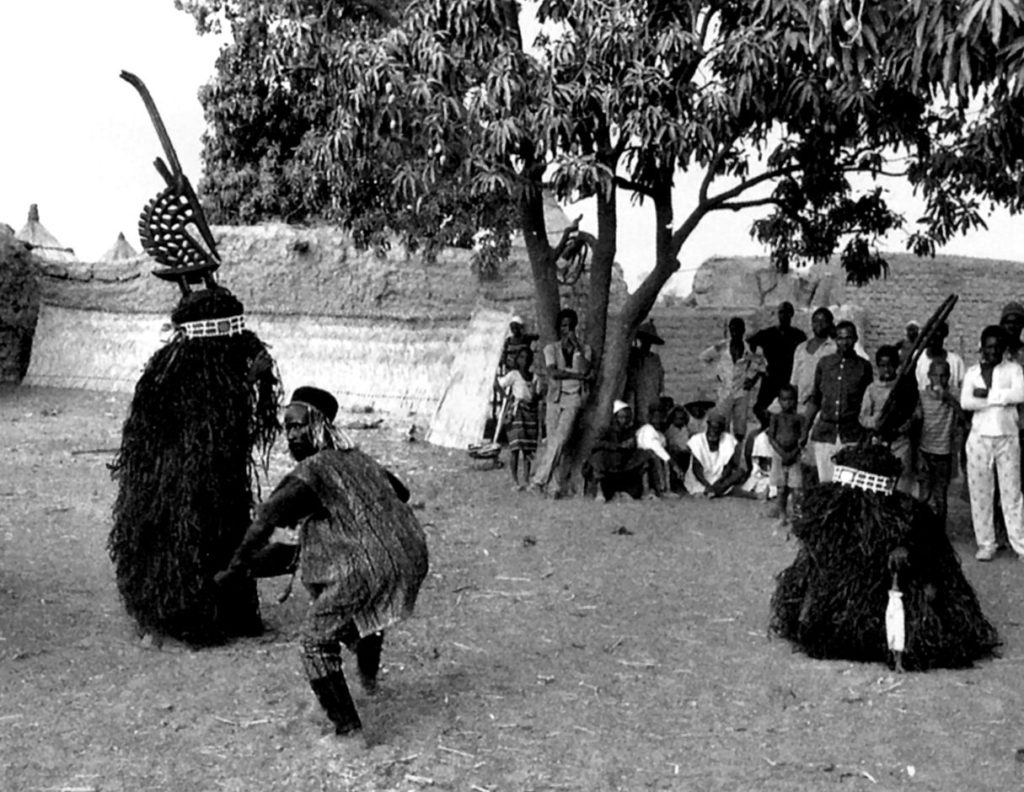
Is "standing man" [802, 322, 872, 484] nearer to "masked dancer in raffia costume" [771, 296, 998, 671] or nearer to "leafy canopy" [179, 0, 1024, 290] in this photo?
"leafy canopy" [179, 0, 1024, 290]

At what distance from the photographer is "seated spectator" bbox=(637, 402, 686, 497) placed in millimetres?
11273

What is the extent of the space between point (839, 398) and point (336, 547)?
543 centimetres

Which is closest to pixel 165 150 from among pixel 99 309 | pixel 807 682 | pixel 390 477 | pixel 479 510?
pixel 390 477

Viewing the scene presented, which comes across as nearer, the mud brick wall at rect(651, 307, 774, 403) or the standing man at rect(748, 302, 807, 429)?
the standing man at rect(748, 302, 807, 429)

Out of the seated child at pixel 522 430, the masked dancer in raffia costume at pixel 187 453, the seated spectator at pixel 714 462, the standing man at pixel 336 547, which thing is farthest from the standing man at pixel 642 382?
the standing man at pixel 336 547

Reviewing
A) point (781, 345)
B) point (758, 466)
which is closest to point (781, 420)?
point (758, 466)

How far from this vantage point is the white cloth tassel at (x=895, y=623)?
6070 millimetres

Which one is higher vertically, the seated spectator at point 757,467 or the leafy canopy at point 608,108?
the leafy canopy at point 608,108

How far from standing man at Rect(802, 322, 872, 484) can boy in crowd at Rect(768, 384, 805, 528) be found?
11.8 inches

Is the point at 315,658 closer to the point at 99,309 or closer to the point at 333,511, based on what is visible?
the point at 333,511

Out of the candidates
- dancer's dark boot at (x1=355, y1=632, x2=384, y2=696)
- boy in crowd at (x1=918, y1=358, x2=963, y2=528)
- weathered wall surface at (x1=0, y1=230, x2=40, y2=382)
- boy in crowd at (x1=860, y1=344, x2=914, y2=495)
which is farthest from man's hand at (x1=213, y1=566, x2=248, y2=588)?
weathered wall surface at (x1=0, y1=230, x2=40, y2=382)

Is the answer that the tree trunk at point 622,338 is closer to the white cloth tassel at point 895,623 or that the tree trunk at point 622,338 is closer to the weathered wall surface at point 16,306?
the white cloth tassel at point 895,623

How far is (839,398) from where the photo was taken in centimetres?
962

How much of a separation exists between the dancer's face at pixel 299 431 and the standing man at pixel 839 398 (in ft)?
17.2
